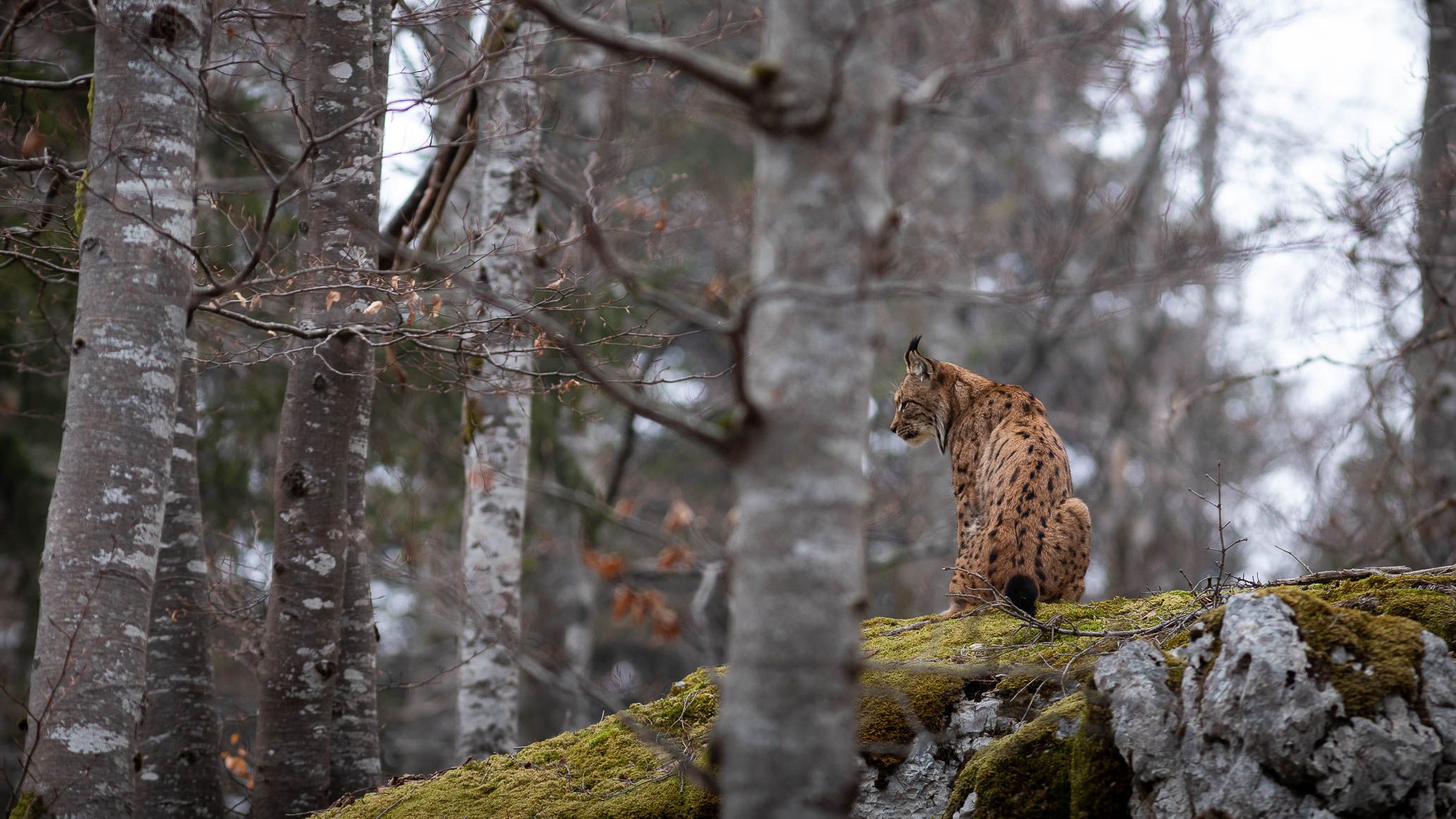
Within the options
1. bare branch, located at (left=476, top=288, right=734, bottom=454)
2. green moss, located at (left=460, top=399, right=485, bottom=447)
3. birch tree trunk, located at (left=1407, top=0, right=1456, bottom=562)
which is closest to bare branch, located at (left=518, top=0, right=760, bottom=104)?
bare branch, located at (left=476, top=288, right=734, bottom=454)

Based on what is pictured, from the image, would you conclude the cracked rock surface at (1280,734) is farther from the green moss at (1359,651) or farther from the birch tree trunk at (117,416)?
the birch tree trunk at (117,416)

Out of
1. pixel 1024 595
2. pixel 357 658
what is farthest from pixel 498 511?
pixel 1024 595

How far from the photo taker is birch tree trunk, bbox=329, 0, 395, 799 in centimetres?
642

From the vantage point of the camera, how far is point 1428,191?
27.2ft

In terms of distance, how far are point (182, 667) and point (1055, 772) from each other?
16.9 ft

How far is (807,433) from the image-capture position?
2.75 metres

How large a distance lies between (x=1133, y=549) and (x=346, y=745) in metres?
17.1

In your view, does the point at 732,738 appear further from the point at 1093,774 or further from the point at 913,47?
the point at 913,47

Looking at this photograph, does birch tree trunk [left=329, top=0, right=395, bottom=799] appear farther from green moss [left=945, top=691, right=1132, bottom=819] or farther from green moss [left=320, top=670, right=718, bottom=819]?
green moss [left=945, top=691, right=1132, bottom=819]

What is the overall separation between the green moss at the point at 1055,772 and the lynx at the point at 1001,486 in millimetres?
949

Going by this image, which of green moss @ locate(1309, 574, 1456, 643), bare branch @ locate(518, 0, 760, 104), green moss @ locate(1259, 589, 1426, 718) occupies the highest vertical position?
bare branch @ locate(518, 0, 760, 104)

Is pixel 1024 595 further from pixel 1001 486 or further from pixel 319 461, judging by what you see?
pixel 319 461

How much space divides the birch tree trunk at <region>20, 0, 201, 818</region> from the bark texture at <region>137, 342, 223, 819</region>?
998 mm

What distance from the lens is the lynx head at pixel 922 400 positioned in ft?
25.0
